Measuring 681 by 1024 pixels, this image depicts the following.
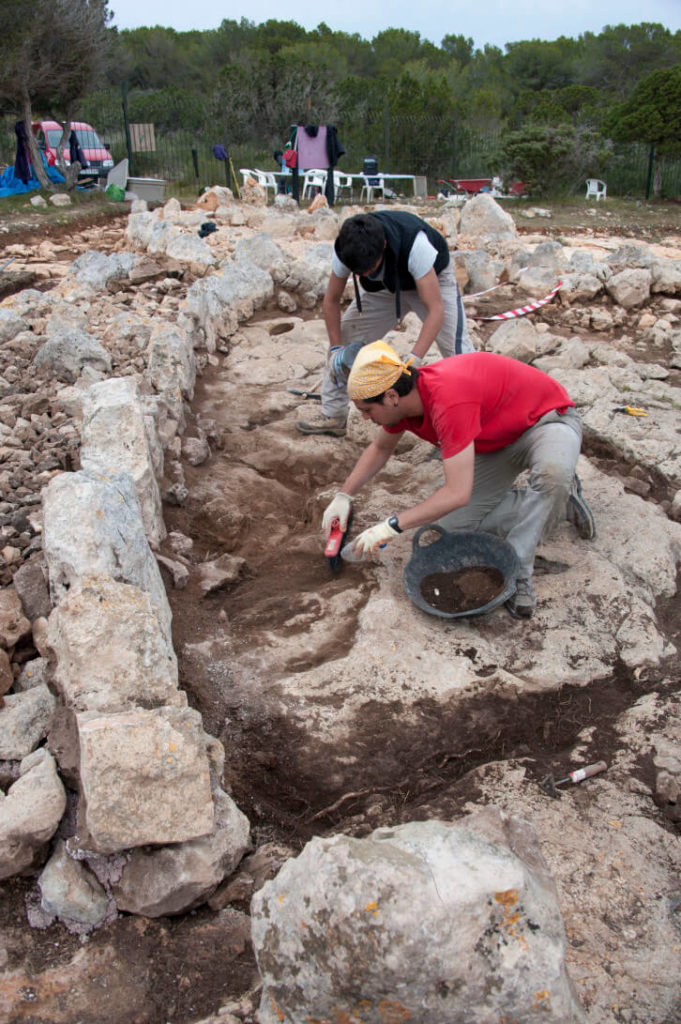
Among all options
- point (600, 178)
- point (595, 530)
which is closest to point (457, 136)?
point (600, 178)

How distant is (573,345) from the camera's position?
5.73m

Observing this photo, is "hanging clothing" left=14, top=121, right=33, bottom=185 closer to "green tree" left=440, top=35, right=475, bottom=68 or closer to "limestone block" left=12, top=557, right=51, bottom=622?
"limestone block" left=12, top=557, right=51, bottom=622

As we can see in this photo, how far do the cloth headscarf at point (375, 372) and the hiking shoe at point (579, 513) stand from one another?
1.06 meters

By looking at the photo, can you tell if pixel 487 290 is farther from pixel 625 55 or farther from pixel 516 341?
pixel 625 55

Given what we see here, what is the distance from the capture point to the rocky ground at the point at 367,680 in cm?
183

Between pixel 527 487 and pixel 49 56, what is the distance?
52.8 feet

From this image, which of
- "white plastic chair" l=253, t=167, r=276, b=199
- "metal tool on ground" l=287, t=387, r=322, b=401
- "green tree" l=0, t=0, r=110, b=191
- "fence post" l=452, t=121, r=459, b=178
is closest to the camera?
"metal tool on ground" l=287, t=387, r=322, b=401

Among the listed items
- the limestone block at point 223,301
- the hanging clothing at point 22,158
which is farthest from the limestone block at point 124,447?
the hanging clothing at point 22,158

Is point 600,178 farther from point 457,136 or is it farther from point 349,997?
point 349,997

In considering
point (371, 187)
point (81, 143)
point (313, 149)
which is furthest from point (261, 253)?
point (81, 143)

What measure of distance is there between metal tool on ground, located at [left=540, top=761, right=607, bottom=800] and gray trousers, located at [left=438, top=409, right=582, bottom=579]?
908 mm

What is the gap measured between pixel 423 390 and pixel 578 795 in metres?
1.51

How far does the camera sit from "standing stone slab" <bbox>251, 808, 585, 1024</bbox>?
1.38 meters

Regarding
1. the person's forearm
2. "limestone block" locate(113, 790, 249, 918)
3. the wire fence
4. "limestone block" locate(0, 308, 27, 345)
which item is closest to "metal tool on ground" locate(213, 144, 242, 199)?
the wire fence
